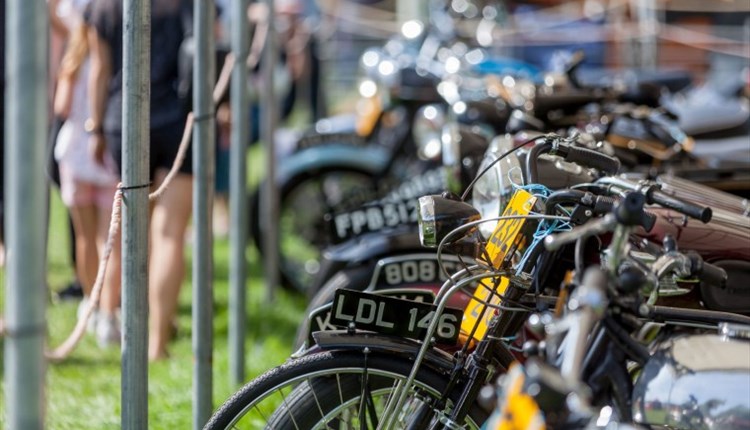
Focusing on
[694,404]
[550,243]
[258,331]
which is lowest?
[258,331]

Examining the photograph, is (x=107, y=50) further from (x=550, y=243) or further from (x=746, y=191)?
(x=550, y=243)

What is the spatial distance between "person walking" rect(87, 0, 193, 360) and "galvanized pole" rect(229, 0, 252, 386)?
1.04 ft

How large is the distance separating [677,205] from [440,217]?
1.94ft

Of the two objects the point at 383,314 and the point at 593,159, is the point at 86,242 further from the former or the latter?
the point at 593,159

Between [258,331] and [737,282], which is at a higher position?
[737,282]

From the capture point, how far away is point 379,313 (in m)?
3.08

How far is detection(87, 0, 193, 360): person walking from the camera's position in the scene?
5.46 meters

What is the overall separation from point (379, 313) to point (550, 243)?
2.39ft

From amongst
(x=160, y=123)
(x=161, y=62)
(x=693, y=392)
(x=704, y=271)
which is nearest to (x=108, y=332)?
(x=160, y=123)

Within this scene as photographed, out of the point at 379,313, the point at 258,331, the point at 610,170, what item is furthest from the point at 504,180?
the point at 258,331

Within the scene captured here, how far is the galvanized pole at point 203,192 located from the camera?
4.00m

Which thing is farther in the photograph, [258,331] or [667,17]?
[667,17]

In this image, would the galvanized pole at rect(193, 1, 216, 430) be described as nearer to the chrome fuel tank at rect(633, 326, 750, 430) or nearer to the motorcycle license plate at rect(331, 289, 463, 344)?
the motorcycle license plate at rect(331, 289, 463, 344)

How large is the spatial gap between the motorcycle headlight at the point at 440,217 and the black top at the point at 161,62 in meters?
2.68
